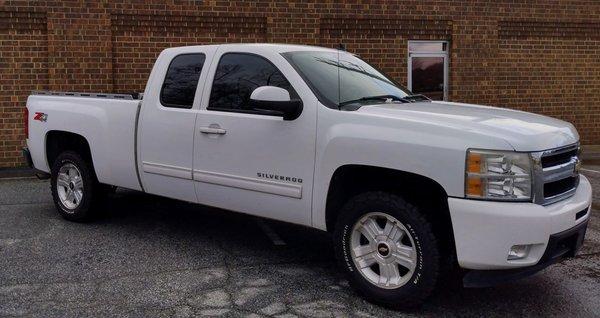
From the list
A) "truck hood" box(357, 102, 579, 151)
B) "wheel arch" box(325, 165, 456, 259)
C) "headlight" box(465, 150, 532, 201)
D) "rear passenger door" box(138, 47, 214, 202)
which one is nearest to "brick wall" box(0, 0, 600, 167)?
"rear passenger door" box(138, 47, 214, 202)

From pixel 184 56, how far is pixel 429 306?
10.2ft

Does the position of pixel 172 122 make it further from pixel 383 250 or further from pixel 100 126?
pixel 383 250

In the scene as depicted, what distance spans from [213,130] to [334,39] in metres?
6.88

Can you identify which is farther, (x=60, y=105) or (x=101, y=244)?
(x=60, y=105)

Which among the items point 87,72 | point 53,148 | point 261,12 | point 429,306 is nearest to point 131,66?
point 87,72

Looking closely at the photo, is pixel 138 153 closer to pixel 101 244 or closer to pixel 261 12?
pixel 101 244

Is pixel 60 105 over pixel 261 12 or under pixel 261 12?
under

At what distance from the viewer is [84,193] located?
6.36m

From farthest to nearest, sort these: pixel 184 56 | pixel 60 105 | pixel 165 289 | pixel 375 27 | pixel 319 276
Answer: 1. pixel 375 27
2. pixel 60 105
3. pixel 184 56
4. pixel 319 276
5. pixel 165 289

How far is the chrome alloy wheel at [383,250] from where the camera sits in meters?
4.05

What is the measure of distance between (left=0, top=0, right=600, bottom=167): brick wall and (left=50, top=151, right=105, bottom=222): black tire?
4.08 metres

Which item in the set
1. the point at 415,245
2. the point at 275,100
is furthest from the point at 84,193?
the point at 415,245

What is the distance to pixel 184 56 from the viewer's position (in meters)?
5.63

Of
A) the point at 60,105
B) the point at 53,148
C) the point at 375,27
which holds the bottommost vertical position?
the point at 53,148
